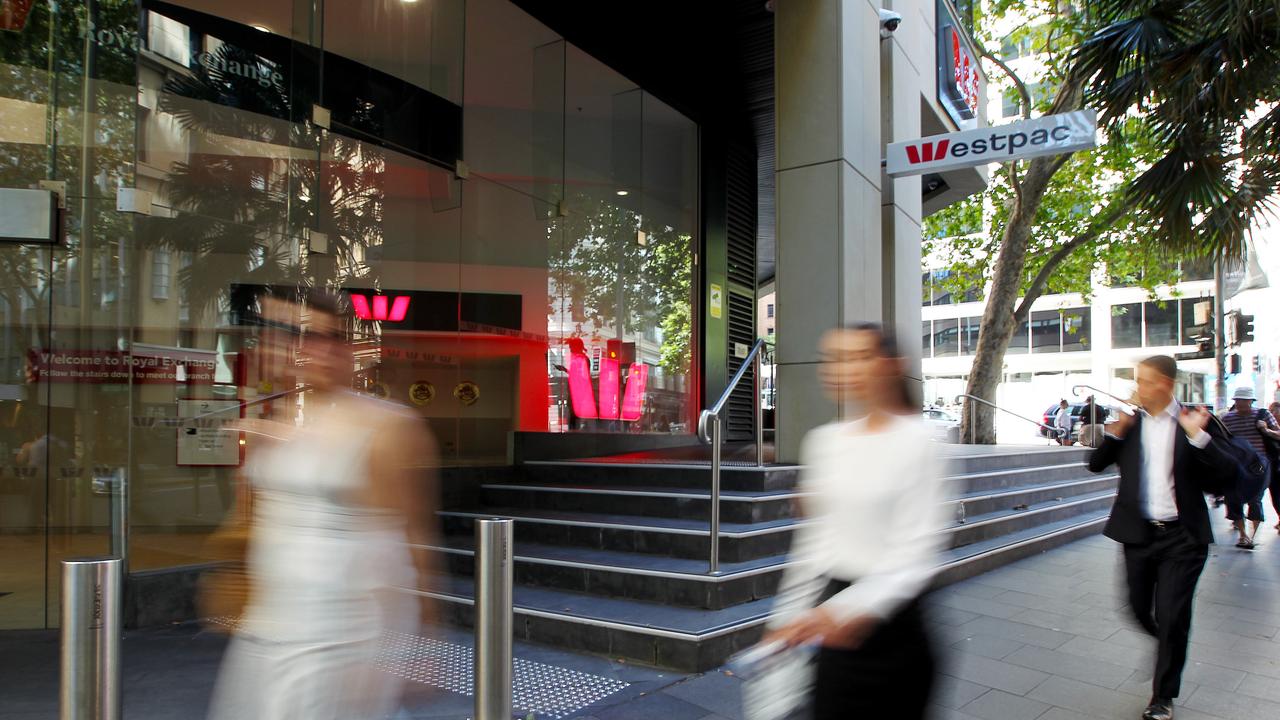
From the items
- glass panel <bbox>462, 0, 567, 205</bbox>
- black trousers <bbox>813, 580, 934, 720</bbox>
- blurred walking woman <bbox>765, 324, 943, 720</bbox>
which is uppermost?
glass panel <bbox>462, 0, 567, 205</bbox>

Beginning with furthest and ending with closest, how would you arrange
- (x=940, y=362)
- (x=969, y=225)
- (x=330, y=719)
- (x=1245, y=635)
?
(x=940, y=362) < (x=969, y=225) < (x=1245, y=635) < (x=330, y=719)

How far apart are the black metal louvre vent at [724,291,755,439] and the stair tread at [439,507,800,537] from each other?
243 inches

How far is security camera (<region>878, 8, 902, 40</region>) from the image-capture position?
8.77 m

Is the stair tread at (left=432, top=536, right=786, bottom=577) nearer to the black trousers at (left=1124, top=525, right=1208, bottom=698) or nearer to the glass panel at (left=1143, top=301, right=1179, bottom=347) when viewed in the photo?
the black trousers at (left=1124, top=525, right=1208, bottom=698)

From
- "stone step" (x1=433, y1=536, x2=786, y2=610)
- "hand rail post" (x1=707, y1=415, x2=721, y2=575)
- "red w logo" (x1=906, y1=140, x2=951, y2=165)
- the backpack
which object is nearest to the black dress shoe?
the backpack

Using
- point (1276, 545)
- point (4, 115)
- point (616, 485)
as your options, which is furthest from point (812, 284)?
point (1276, 545)

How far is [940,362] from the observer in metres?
44.2

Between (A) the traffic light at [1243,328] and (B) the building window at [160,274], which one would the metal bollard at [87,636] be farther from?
(A) the traffic light at [1243,328]

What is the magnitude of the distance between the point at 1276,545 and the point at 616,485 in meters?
8.46

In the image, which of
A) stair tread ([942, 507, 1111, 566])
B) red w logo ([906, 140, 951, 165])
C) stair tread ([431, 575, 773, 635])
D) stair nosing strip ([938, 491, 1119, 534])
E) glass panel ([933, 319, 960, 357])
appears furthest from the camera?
glass panel ([933, 319, 960, 357])

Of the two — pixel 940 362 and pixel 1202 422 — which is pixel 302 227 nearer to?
pixel 1202 422

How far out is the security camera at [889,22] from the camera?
345 inches

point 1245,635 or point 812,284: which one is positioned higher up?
point 812,284

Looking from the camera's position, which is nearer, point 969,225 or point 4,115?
point 4,115
